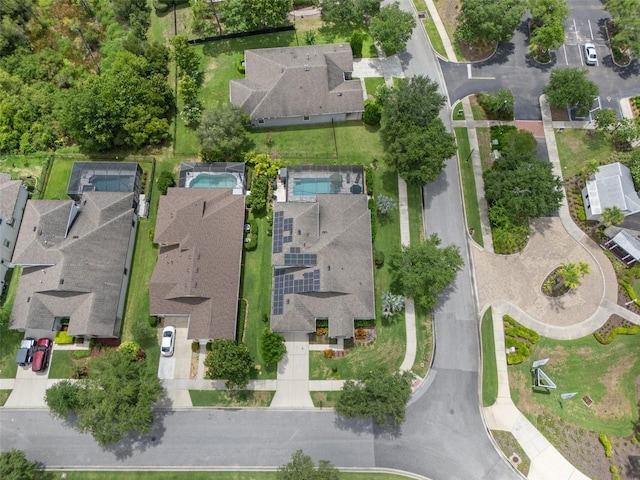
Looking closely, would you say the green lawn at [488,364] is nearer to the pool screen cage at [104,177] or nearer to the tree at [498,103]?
the tree at [498,103]

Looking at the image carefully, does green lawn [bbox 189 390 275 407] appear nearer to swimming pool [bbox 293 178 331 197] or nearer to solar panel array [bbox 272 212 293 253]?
solar panel array [bbox 272 212 293 253]

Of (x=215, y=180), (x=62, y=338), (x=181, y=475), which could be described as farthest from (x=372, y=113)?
(x=181, y=475)

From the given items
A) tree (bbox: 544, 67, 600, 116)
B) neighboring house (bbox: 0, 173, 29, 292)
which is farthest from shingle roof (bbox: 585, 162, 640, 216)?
neighboring house (bbox: 0, 173, 29, 292)

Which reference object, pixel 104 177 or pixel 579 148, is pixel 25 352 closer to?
pixel 104 177

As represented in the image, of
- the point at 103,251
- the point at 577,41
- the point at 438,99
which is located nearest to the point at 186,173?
the point at 103,251

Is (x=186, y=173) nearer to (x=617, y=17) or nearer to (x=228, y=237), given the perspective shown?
(x=228, y=237)

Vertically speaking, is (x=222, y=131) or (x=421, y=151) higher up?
(x=222, y=131)
